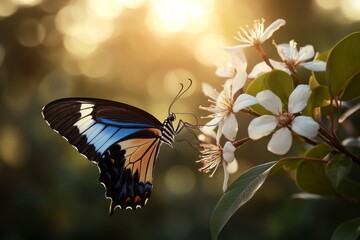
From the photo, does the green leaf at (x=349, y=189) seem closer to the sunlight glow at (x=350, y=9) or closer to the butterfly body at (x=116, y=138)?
the butterfly body at (x=116, y=138)

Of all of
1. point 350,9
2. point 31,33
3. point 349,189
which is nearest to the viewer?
point 349,189

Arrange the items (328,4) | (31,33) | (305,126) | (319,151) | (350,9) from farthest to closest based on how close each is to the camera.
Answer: (31,33), (328,4), (350,9), (319,151), (305,126)

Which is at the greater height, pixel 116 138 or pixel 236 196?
pixel 116 138

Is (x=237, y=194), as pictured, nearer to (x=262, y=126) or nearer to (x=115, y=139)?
(x=262, y=126)

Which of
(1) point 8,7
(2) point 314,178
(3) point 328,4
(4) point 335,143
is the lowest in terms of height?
(2) point 314,178

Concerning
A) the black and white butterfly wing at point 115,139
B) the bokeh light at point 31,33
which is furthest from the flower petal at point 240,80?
the bokeh light at point 31,33

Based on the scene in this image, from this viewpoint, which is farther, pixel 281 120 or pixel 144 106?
pixel 144 106

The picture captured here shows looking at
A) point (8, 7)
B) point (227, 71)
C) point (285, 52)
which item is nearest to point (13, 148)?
point (8, 7)
